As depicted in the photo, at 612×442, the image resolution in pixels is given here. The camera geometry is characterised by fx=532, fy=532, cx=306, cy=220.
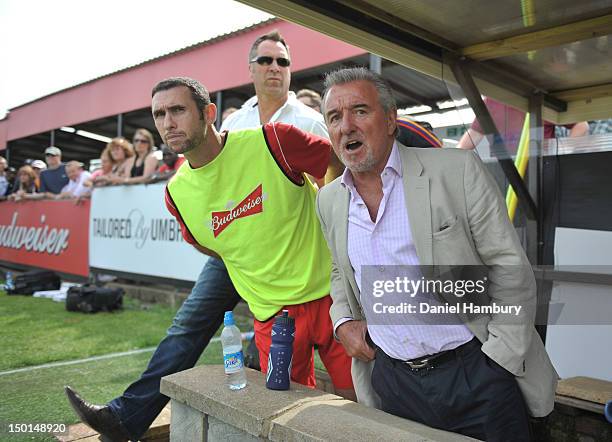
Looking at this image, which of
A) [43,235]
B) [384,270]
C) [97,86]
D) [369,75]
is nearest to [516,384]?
[384,270]

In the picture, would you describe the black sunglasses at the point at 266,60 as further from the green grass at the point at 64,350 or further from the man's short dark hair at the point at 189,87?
the green grass at the point at 64,350

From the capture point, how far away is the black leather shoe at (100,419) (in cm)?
311

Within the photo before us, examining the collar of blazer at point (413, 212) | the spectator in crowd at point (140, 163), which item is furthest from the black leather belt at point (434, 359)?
the spectator in crowd at point (140, 163)

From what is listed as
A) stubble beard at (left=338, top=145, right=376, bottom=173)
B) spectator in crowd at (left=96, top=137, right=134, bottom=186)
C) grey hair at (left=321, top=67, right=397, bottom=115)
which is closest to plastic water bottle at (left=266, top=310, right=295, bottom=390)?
stubble beard at (left=338, top=145, right=376, bottom=173)

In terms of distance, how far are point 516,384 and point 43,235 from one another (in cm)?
1174

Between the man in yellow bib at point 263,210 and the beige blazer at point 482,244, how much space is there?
89 cm

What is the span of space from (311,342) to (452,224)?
1245 mm

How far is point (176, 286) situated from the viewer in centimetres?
824

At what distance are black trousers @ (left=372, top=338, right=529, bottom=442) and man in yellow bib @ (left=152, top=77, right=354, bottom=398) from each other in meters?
0.82

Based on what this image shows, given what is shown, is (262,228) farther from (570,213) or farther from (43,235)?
(43,235)

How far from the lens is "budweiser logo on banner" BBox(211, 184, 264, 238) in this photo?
287 cm

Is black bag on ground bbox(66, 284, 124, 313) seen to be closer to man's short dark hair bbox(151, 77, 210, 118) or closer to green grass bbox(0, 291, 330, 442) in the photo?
green grass bbox(0, 291, 330, 442)

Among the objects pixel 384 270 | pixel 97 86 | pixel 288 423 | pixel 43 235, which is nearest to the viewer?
pixel 288 423

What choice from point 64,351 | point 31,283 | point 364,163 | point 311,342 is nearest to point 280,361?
point 311,342
